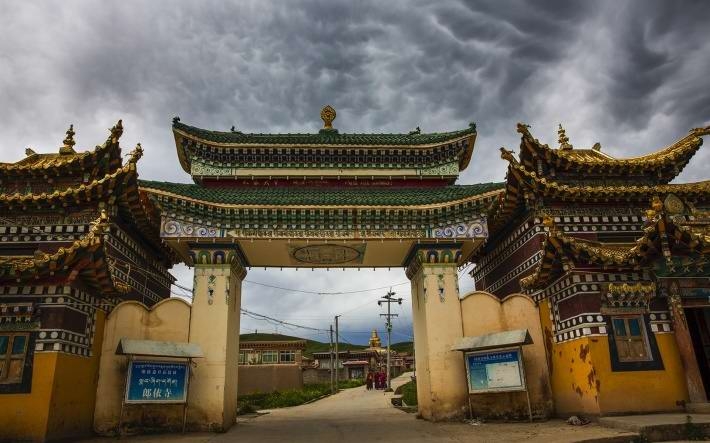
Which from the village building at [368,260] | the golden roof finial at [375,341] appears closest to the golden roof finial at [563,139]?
the village building at [368,260]

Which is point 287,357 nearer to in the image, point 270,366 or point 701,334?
point 270,366

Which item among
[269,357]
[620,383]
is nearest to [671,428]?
[620,383]

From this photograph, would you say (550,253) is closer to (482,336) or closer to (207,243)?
(482,336)

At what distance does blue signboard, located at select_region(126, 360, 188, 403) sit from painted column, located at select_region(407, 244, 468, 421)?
27.1 ft

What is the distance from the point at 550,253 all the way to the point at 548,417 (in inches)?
218

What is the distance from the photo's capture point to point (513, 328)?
1652 cm

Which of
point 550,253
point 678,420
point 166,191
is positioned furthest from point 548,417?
point 166,191

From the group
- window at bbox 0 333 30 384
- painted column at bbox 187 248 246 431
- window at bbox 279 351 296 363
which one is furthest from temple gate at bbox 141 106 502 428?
window at bbox 279 351 296 363

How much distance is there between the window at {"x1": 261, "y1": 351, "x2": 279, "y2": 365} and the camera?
177 feet

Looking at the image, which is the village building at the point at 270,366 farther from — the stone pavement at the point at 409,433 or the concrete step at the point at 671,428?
the concrete step at the point at 671,428

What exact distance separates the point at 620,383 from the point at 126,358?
48.8ft

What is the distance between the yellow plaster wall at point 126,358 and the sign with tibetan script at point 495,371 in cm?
958

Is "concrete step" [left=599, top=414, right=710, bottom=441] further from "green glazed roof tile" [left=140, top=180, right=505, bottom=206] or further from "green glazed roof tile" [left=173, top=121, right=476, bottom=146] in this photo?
"green glazed roof tile" [left=173, top=121, right=476, bottom=146]

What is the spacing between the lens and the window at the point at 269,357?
177 ft
